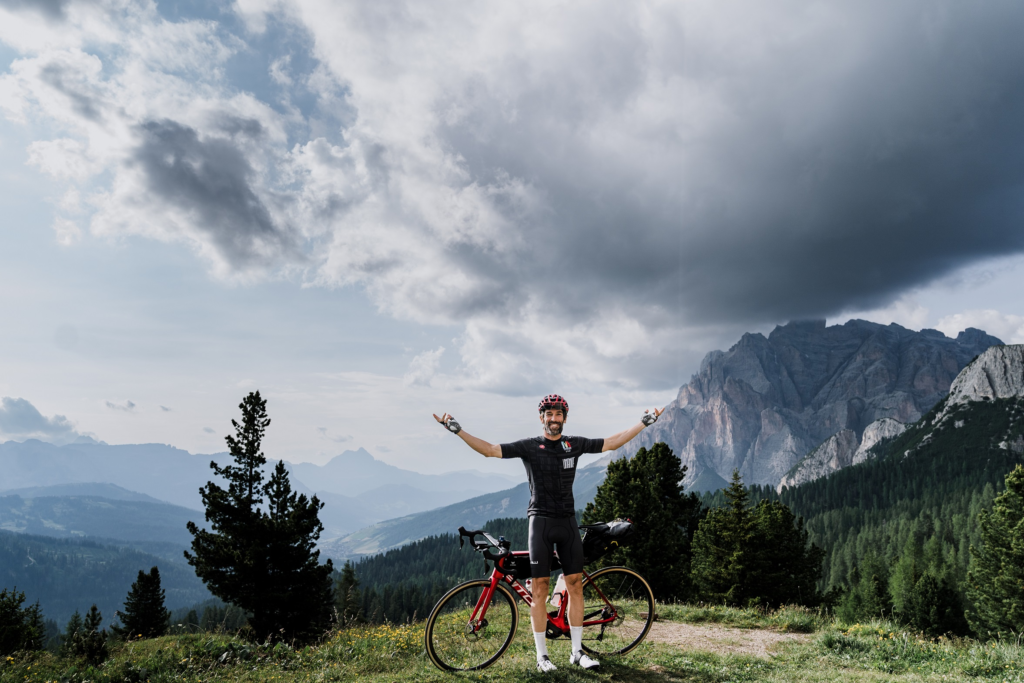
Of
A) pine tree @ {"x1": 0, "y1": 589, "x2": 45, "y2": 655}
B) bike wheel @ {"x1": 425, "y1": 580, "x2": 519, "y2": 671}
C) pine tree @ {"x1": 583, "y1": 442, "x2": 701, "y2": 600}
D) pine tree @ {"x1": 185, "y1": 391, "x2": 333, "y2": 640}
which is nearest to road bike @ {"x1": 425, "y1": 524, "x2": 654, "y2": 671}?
bike wheel @ {"x1": 425, "y1": 580, "x2": 519, "y2": 671}

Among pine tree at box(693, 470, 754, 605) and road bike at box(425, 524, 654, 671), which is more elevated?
road bike at box(425, 524, 654, 671)

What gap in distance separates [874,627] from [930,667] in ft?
9.91

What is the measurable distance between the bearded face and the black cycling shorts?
116cm

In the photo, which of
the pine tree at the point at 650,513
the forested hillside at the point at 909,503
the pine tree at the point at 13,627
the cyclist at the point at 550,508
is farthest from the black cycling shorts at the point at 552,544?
the forested hillside at the point at 909,503

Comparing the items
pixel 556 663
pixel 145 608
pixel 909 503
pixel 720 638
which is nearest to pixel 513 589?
pixel 556 663

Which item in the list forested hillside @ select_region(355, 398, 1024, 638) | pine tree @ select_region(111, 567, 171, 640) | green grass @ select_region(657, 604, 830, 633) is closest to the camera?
green grass @ select_region(657, 604, 830, 633)

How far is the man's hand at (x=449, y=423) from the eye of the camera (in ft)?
23.2

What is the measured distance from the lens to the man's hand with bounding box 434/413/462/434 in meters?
7.06

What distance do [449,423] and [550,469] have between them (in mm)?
1558

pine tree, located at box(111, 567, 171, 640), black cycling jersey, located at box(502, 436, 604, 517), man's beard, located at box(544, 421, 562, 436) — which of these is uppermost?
man's beard, located at box(544, 421, 562, 436)

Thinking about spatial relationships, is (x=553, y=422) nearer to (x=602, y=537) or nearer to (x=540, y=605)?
(x=602, y=537)

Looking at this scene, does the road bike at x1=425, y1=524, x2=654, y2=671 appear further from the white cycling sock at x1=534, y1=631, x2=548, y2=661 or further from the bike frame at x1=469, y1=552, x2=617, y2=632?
the white cycling sock at x1=534, y1=631, x2=548, y2=661

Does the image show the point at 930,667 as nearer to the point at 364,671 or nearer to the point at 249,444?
the point at 364,671

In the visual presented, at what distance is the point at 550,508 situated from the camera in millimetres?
7266
